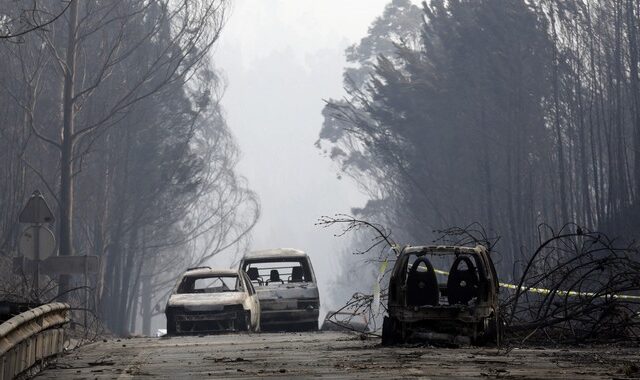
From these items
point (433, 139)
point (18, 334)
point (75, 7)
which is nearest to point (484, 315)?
point (18, 334)

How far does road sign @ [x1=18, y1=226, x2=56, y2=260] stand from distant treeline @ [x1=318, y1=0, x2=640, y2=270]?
20762 mm

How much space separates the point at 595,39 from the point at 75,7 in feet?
56.0

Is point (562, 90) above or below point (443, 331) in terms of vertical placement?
above

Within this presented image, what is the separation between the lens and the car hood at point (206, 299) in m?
27.9

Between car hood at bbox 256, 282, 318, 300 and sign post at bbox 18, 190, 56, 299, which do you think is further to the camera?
car hood at bbox 256, 282, 318, 300

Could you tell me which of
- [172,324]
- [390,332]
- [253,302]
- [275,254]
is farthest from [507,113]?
[390,332]

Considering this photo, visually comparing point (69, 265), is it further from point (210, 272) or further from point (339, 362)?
point (339, 362)

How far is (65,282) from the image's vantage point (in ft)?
118

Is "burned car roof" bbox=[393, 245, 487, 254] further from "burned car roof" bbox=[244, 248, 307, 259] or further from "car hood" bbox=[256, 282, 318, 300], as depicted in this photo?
"burned car roof" bbox=[244, 248, 307, 259]

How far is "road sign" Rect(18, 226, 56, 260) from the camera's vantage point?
26.3 meters

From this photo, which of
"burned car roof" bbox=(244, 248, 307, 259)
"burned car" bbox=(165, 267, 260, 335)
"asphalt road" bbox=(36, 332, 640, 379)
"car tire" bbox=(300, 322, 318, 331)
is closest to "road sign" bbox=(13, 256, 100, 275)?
"burned car" bbox=(165, 267, 260, 335)

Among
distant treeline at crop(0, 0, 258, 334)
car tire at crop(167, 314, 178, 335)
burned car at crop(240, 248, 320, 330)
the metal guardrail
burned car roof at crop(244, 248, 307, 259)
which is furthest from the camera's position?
distant treeline at crop(0, 0, 258, 334)

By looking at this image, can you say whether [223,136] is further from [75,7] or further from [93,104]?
[75,7]

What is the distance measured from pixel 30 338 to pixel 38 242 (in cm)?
1186
